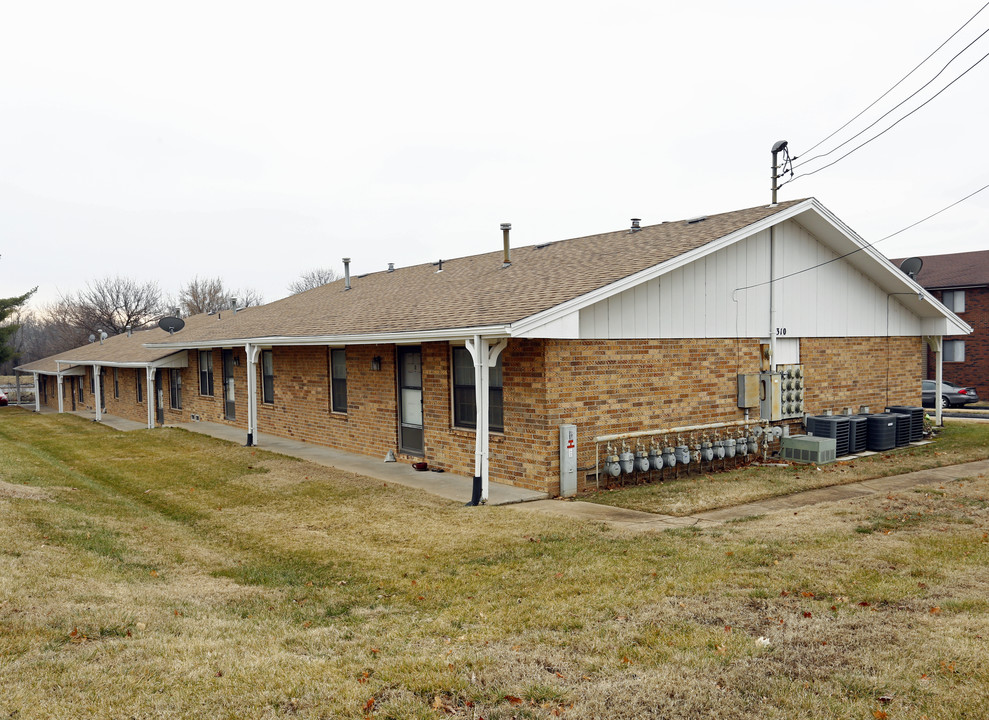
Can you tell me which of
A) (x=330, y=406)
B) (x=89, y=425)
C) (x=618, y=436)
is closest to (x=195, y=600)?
(x=618, y=436)

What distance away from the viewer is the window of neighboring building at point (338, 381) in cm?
1598

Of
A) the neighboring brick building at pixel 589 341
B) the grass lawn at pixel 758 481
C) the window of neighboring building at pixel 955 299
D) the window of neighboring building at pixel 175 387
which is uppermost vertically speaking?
the window of neighboring building at pixel 955 299

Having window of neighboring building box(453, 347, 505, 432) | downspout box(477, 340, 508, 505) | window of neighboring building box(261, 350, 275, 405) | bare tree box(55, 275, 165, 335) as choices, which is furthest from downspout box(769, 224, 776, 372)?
bare tree box(55, 275, 165, 335)

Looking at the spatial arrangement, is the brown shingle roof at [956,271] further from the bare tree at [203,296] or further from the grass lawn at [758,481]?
the bare tree at [203,296]

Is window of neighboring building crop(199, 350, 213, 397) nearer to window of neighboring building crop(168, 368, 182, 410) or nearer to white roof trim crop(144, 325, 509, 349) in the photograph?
window of neighboring building crop(168, 368, 182, 410)

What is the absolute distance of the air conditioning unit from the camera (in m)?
13.3

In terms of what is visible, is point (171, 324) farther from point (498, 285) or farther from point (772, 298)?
point (772, 298)

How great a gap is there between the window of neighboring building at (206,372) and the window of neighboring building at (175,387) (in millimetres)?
2433

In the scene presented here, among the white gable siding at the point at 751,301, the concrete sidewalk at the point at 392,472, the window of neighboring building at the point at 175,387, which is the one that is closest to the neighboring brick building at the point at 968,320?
the white gable siding at the point at 751,301

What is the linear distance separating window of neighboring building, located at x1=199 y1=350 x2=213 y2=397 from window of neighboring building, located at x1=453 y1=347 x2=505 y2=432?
13646 mm

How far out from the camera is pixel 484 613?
18.6 ft

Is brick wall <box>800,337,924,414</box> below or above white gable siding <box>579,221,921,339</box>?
below

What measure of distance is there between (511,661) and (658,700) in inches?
40.5

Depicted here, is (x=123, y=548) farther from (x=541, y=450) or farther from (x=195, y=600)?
(x=541, y=450)
